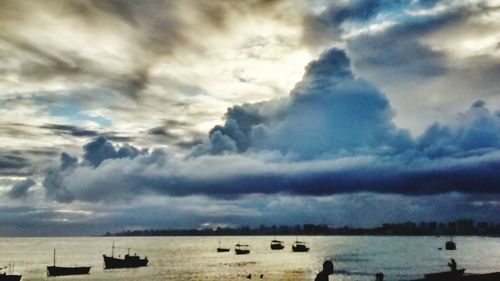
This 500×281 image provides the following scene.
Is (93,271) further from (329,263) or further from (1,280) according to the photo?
(329,263)

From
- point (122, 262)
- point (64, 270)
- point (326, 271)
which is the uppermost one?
point (326, 271)

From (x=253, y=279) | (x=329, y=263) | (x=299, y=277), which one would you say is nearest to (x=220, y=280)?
(x=253, y=279)

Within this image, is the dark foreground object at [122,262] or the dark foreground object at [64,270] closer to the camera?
the dark foreground object at [64,270]

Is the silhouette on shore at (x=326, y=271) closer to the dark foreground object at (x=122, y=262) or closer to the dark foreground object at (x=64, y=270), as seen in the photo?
the dark foreground object at (x=64, y=270)

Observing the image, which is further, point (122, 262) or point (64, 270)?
point (122, 262)

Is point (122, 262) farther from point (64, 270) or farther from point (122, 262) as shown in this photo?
point (64, 270)

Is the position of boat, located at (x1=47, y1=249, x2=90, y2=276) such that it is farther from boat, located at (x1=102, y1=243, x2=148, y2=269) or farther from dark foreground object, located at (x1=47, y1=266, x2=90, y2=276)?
boat, located at (x1=102, y1=243, x2=148, y2=269)

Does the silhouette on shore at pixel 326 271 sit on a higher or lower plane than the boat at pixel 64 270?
higher

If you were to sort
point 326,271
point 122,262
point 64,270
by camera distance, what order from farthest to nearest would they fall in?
1. point 122,262
2. point 64,270
3. point 326,271

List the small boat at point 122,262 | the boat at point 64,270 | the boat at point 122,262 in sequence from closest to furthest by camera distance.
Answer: the boat at point 64,270, the boat at point 122,262, the small boat at point 122,262

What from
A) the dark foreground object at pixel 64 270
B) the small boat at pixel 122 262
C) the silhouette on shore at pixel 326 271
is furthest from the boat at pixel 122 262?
the silhouette on shore at pixel 326 271

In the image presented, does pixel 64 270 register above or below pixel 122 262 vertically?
below

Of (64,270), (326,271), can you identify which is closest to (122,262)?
(64,270)

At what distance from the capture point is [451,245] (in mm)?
195875
